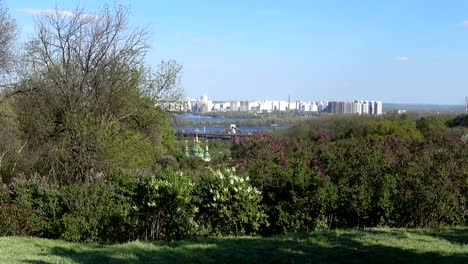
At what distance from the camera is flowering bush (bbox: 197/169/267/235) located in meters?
10.5

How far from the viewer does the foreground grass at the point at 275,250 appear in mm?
7875

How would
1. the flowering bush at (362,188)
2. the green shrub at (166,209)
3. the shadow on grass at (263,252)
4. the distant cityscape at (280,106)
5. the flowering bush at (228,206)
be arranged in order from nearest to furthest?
the shadow on grass at (263,252) < the green shrub at (166,209) < the flowering bush at (228,206) < the flowering bush at (362,188) < the distant cityscape at (280,106)

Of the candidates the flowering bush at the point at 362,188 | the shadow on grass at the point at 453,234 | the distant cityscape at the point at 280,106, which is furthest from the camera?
the distant cityscape at the point at 280,106

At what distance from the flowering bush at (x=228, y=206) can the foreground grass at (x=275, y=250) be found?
80 centimetres

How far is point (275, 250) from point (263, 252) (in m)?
0.19

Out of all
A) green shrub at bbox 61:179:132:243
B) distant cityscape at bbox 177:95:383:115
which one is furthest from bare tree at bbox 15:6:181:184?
distant cityscape at bbox 177:95:383:115

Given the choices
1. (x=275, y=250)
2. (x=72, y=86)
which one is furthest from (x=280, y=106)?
(x=275, y=250)

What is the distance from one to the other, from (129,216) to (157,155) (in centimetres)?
1547

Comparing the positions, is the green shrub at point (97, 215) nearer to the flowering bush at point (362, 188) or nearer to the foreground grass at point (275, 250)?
the foreground grass at point (275, 250)

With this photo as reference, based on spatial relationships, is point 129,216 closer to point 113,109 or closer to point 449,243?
point 449,243

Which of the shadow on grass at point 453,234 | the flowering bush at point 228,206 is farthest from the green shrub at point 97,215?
the shadow on grass at point 453,234

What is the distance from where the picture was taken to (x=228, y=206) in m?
10.6

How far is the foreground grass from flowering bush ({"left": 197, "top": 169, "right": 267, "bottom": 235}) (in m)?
0.80

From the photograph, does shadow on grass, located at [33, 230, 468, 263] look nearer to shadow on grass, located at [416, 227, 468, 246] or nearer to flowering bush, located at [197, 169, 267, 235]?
shadow on grass, located at [416, 227, 468, 246]
